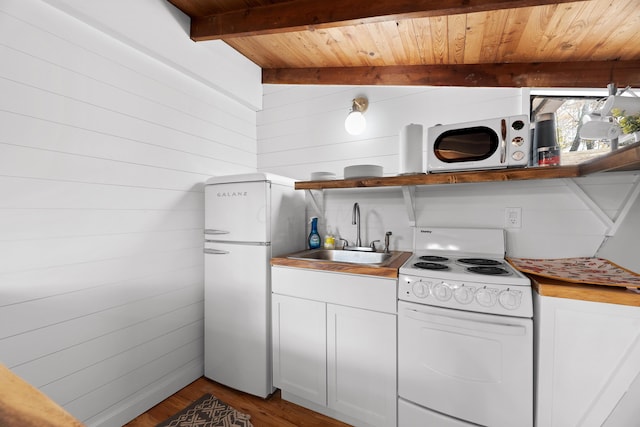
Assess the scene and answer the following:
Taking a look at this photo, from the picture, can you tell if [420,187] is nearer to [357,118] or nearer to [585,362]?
[357,118]

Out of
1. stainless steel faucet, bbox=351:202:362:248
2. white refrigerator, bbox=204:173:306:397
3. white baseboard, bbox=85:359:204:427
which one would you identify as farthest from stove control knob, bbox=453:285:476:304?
white baseboard, bbox=85:359:204:427

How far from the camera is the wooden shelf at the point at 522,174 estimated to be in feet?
3.70

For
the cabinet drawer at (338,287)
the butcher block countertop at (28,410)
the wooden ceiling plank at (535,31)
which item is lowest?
the cabinet drawer at (338,287)

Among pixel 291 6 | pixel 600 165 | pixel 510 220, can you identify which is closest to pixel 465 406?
pixel 510 220

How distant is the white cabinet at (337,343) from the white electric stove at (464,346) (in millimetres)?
99

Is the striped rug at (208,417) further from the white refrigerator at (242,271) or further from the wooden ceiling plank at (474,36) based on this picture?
the wooden ceiling plank at (474,36)

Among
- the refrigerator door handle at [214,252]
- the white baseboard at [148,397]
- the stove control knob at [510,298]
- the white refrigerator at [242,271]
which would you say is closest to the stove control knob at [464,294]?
the stove control knob at [510,298]

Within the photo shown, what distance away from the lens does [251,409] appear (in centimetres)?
183

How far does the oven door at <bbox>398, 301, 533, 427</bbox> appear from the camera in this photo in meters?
1.28

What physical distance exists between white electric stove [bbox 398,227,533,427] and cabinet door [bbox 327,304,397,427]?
0.22 ft

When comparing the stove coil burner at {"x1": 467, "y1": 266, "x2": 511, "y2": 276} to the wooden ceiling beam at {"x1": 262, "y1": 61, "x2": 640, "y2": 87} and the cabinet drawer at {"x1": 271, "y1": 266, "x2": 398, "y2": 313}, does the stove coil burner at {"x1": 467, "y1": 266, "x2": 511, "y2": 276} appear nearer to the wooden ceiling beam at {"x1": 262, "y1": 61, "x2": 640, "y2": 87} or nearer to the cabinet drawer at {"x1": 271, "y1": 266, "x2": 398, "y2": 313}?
the cabinet drawer at {"x1": 271, "y1": 266, "x2": 398, "y2": 313}

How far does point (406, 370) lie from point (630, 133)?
179 cm

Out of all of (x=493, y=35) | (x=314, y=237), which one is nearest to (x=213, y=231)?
(x=314, y=237)

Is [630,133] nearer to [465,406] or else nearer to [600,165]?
[600,165]
